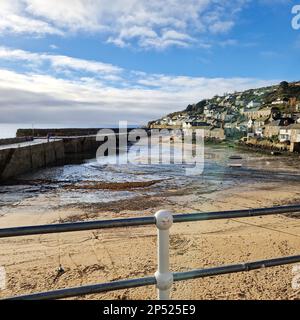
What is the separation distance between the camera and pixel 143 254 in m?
6.79

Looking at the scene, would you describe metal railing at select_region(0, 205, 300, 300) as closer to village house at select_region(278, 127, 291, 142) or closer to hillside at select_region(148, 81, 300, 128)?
village house at select_region(278, 127, 291, 142)

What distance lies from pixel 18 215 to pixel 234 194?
9.27m

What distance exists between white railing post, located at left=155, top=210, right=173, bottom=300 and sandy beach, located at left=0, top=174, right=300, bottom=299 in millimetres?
2969

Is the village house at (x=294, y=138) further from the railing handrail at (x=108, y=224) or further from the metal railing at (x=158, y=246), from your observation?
the metal railing at (x=158, y=246)

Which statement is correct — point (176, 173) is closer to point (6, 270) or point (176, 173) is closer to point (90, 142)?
point (6, 270)

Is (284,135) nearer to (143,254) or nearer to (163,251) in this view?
(143,254)

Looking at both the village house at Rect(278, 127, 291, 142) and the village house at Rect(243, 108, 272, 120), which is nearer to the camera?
the village house at Rect(278, 127, 291, 142)

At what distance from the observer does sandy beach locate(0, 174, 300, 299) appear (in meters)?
4.93

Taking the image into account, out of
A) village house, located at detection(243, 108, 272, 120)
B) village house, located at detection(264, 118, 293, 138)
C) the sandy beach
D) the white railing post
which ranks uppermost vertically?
village house, located at detection(243, 108, 272, 120)

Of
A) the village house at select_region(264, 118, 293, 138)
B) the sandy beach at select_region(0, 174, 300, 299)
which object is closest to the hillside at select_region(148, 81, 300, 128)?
the village house at select_region(264, 118, 293, 138)

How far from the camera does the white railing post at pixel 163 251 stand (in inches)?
73.9

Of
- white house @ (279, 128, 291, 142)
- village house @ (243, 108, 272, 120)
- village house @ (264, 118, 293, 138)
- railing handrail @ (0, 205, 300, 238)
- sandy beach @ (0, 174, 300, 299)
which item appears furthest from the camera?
village house @ (243, 108, 272, 120)

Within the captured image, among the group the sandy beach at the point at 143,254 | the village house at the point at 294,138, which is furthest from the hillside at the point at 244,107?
the sandy beach at the point at 143,254

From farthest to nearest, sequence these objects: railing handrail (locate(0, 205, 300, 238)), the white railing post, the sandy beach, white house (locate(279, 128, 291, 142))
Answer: white house (locate(279, 128, 291, 142)) → the sandy beach → the white railing post → railing handrail (locate(0, 205, 300, 238))
